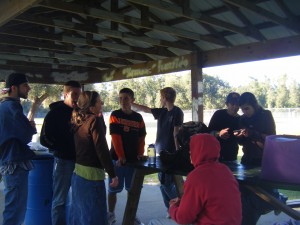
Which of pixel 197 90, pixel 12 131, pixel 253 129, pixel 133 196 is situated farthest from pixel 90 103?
pixel 197 90

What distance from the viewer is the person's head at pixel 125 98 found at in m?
4.12

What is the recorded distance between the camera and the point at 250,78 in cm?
6431

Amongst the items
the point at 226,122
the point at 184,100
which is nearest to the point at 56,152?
the point at 226,122

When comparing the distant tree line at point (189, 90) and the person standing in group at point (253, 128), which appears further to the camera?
the distant tree line at point (189, 90)

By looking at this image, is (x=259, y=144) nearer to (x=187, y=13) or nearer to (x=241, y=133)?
(x=241, y=133)

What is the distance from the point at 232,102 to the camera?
156 inches

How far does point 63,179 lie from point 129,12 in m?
3.35

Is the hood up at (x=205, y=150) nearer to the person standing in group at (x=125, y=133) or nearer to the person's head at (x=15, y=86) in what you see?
the person standing in group at (x=125, y=133)

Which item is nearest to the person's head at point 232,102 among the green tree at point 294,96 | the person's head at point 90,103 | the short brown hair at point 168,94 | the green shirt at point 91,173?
the short brown hair at point 168,94

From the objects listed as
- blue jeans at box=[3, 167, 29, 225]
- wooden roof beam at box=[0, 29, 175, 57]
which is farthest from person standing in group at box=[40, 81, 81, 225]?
wooden roof beam at box=[0, 29, 175, 57]

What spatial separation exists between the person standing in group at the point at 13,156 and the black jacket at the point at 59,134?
0.64ft

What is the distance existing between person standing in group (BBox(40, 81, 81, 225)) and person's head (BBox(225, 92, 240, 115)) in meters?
1.72

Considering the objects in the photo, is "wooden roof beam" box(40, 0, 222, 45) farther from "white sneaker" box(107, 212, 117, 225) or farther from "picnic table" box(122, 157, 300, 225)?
"white sneaker" box(107, 212, 117, 225)

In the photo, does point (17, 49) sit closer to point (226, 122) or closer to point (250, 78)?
point (226, 122)
